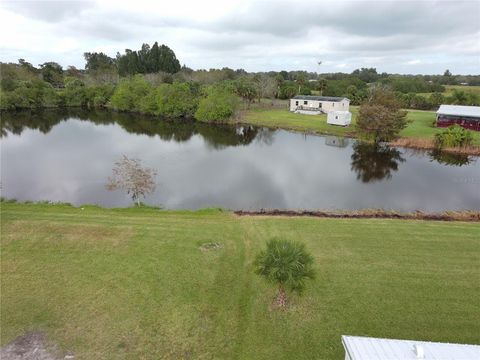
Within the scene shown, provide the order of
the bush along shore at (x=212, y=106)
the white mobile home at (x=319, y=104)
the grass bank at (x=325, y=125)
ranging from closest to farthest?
the grass bank at (x=325, y=125) < the bush along shore at (x=212, y=106) < the white mobile home at (x=319, y=104)

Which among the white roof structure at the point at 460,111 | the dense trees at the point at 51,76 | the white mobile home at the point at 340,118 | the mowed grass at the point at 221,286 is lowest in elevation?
the mowed grass at the point at 221,286

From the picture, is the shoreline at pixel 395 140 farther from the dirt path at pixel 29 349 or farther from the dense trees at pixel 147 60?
the dense trees at pixel 147 60

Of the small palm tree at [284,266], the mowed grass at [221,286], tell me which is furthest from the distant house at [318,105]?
the small palm tree at [284,266]

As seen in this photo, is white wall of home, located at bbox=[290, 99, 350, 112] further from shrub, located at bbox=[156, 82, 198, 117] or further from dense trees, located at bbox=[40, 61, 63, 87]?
dense trees, located at bbox=[40, 61, 63, 87]

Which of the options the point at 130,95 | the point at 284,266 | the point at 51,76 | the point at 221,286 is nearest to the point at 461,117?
the point at 284,266

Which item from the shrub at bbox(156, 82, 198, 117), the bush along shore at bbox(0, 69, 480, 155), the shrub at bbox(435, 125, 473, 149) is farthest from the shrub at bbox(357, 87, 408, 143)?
the shrub at bbox(156, 82, 198, 117)

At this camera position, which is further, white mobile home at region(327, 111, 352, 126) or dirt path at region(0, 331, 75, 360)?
white mobile home at region(327, 111, 352, 126)
